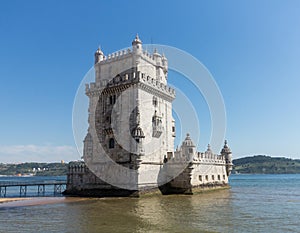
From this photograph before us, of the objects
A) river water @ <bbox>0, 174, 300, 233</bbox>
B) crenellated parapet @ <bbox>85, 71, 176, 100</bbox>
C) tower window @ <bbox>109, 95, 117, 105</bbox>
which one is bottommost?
river water @ <bbox>0, 174, 300, 233</bbox>

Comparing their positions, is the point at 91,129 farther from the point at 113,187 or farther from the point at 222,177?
the point at 222,177

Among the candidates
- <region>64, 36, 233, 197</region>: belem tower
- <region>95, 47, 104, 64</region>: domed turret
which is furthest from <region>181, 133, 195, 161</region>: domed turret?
<region>95, 47, 104, 64</region>: domed turret

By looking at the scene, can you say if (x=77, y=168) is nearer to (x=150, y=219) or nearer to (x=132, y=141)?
(x=132, y=141)

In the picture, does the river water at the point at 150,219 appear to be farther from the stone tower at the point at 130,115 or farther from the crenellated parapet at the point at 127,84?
the crenellated parapet at the point at 127,84

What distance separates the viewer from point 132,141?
34.4 meters

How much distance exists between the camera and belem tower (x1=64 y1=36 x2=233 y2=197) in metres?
34.5

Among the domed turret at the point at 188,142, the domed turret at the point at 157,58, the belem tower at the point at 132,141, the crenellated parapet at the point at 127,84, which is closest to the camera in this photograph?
the belem tower at the point at 132,141

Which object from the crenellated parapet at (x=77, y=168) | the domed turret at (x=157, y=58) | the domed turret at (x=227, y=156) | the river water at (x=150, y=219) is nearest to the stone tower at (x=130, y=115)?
the domed turret at (x=157, y=58)

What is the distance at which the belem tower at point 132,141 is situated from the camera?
3453cm

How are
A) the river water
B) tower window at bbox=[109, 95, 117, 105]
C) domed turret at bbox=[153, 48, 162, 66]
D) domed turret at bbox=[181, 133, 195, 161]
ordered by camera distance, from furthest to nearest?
domed turret at bbox=[153, 48, 162, 66], tower window at bbox=[109, 95, 117, 105], domed turret at bbox=[181, 133, 195, 161], the river water

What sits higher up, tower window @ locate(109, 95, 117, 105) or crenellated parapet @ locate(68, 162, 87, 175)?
tower window @ locate(109, 95, 117, 105)

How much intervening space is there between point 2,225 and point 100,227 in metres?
6.69

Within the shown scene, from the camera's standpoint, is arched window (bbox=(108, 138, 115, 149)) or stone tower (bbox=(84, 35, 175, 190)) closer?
stone tower (bbox=(84, 35, 175, 190))

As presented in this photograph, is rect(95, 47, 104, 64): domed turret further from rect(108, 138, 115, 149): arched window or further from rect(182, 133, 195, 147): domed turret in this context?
rect(182, 133, 195, 147): domed turret
